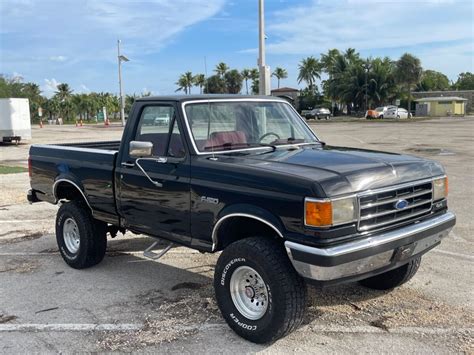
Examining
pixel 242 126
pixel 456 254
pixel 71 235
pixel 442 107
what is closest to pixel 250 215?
pixel 242 126

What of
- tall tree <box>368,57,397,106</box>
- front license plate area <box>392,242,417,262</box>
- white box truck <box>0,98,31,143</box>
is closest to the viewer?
front license plate area <box>392,242,417,262</box>

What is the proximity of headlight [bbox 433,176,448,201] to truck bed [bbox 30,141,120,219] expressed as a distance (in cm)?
316

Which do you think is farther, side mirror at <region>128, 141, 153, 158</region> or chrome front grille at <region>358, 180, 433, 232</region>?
side mirror at <region>128, 141, 153, 158</region>

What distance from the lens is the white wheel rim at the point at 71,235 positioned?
6.16 meters

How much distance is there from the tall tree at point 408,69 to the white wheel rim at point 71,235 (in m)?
67.6

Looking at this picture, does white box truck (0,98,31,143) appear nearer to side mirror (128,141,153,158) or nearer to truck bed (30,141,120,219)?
truck bed (30,141,120,219)

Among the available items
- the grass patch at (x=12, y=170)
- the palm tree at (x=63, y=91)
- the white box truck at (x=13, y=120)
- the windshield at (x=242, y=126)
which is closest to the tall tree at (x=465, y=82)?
the palm tree at (x=63, y=91)

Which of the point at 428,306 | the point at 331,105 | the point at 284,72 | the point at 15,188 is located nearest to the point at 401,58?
the point at 331,105

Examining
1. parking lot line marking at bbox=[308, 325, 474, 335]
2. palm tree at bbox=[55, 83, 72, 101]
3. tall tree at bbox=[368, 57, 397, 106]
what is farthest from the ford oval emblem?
palm tree at bbox=[55, 83, 72, 101]

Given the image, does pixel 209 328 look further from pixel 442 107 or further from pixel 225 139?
pixel 442 107

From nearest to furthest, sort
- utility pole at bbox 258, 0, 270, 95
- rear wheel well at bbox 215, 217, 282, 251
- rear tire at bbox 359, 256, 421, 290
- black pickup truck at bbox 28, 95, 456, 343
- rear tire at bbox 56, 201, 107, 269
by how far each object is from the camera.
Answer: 1. black pickup truck at bbox 28, 95, 456, 343
2. rear wheel well at bbox 215, 217, 282, 251
3. rear tire at bbox 359, 256, 421, 290
4. rear tire at bbox 56, 201, 107, 269
5. utility pole at bbox 258, 0, 270, 95

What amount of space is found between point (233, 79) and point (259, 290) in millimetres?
94951

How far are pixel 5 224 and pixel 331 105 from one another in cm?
8451

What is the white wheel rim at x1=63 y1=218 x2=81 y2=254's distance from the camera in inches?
242
